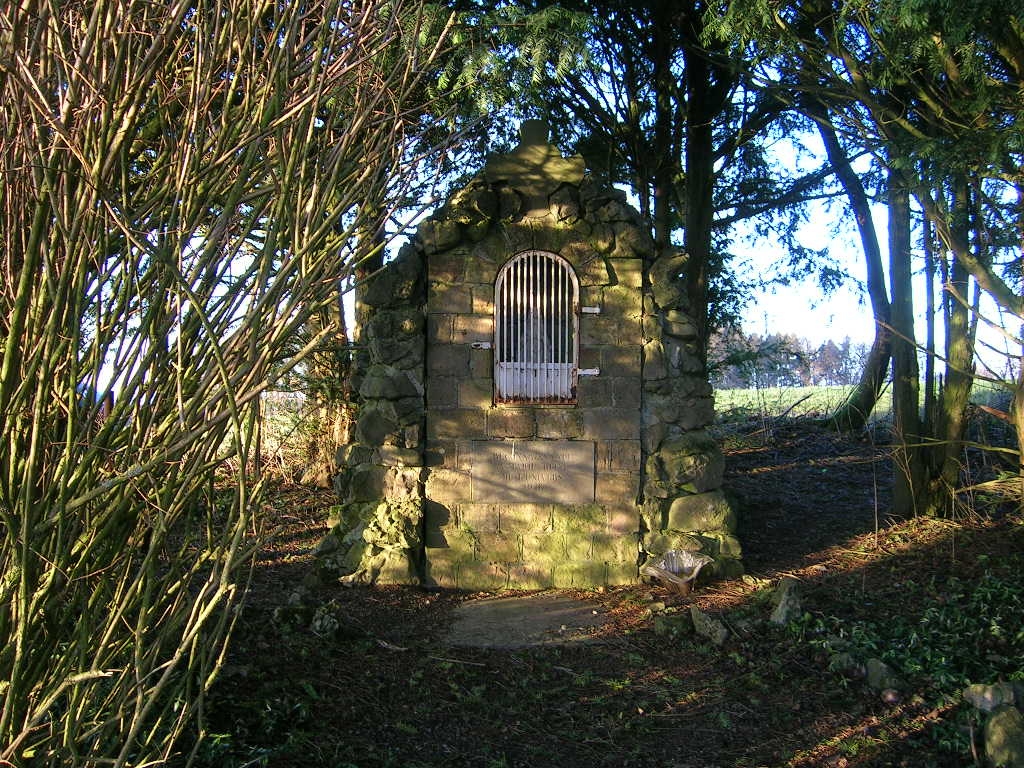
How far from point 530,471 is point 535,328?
118cm

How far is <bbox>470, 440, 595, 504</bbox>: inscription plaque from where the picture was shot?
6828 millimetres

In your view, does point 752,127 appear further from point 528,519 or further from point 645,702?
point 645,702

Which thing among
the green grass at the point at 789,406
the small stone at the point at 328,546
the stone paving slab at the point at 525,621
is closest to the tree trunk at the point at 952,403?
the stone paving slab at the point at 525,621

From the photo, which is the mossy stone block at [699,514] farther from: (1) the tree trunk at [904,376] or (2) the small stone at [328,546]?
(2) the small stone at [328,546]

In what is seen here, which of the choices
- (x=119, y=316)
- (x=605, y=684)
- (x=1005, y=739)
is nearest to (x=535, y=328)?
(x=605, y=684)

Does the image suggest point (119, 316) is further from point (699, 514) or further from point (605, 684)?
point (699, 514)

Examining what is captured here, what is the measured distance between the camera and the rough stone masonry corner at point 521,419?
6812mm

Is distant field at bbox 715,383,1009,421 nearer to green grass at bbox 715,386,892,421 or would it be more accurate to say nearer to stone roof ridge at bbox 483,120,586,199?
green grass at bbox 715,386,892,421

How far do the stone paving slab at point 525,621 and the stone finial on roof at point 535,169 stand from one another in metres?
3.23

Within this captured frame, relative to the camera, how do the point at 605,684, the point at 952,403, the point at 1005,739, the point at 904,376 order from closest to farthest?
the point at 1005,739 < the point at 605,684 < the point at 952,403 < the point at 904,376

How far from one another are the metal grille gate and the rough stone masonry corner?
1.5 inches

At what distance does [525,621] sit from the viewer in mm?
6105

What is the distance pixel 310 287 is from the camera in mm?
2492

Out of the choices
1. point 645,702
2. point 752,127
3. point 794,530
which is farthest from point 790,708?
point 752,127
